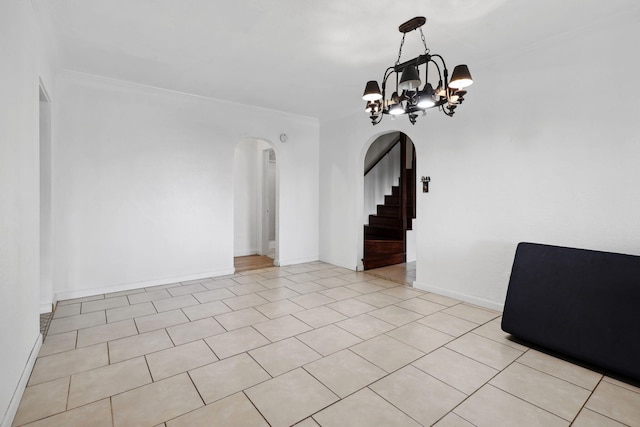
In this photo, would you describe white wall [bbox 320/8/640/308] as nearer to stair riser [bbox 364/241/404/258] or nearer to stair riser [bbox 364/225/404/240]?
stair riser [bbox 364/241/404/258]

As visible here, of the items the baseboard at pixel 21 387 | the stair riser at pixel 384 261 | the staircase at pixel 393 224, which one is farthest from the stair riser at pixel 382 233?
the baseboard at pixel 21 387

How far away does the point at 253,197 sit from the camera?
6.97 meters

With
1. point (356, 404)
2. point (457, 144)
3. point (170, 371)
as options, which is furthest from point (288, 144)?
point (356, 404)

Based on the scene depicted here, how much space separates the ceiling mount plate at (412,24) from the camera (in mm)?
2640

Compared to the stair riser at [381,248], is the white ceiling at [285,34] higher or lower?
higher

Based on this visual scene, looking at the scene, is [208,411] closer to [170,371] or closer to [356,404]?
[170,371]

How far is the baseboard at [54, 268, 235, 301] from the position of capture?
3.98 metres

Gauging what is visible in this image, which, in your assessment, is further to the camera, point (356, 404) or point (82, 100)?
point (82, 100)

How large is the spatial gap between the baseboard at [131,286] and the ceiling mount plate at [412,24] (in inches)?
166

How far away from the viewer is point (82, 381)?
7.32 feet

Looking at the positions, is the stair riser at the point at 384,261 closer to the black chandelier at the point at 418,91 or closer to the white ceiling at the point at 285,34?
the white ceiling at the point at 285,34

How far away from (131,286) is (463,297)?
447cm

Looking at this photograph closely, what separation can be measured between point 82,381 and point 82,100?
3435mm

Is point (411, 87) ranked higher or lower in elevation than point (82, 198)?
higher
